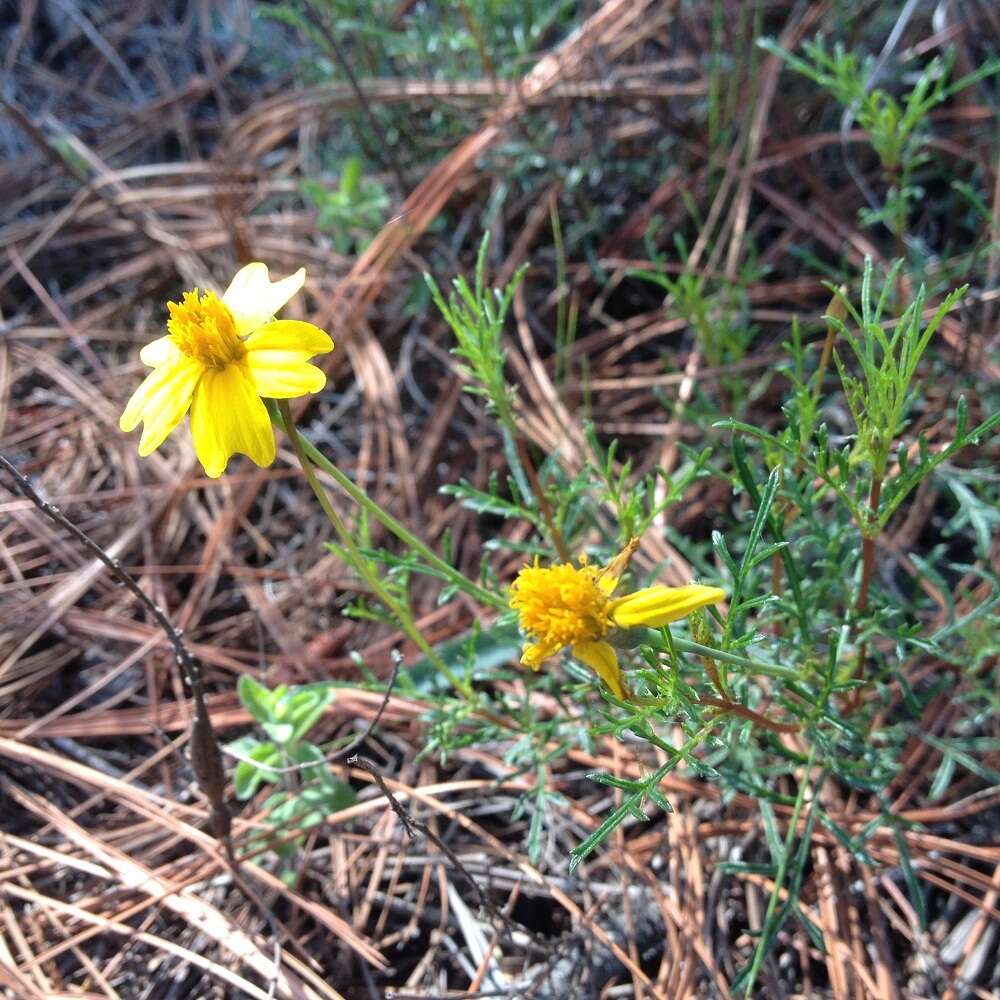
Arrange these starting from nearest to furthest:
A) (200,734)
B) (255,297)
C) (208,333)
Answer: (208,333) < (255,297) < (200,734)

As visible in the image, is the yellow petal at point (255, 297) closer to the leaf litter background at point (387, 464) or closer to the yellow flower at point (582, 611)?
the yellow flower at point (582, 611)

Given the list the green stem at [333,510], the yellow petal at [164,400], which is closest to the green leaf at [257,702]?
the green stem at [333,510]

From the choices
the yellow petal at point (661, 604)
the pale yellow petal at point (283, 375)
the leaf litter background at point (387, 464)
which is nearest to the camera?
the yellow petal at point (661, 604)

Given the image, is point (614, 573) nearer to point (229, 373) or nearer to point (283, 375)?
point (283, 375)

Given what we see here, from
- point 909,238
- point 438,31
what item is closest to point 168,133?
point 438,31

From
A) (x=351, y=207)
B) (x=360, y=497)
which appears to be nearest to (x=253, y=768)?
(x=360, y=497)

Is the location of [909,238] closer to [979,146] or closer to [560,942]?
[979,146]

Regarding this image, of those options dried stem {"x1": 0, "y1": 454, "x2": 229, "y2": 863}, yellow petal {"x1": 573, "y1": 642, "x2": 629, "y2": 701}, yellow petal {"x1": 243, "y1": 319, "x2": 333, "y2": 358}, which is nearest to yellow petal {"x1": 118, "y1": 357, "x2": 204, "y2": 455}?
yellow petal {"x1": 243, "y1": 319, "x2": 333, "y2": 358}

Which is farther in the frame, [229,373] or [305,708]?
[305,708]

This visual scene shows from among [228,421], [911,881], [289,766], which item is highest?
[228,421]
